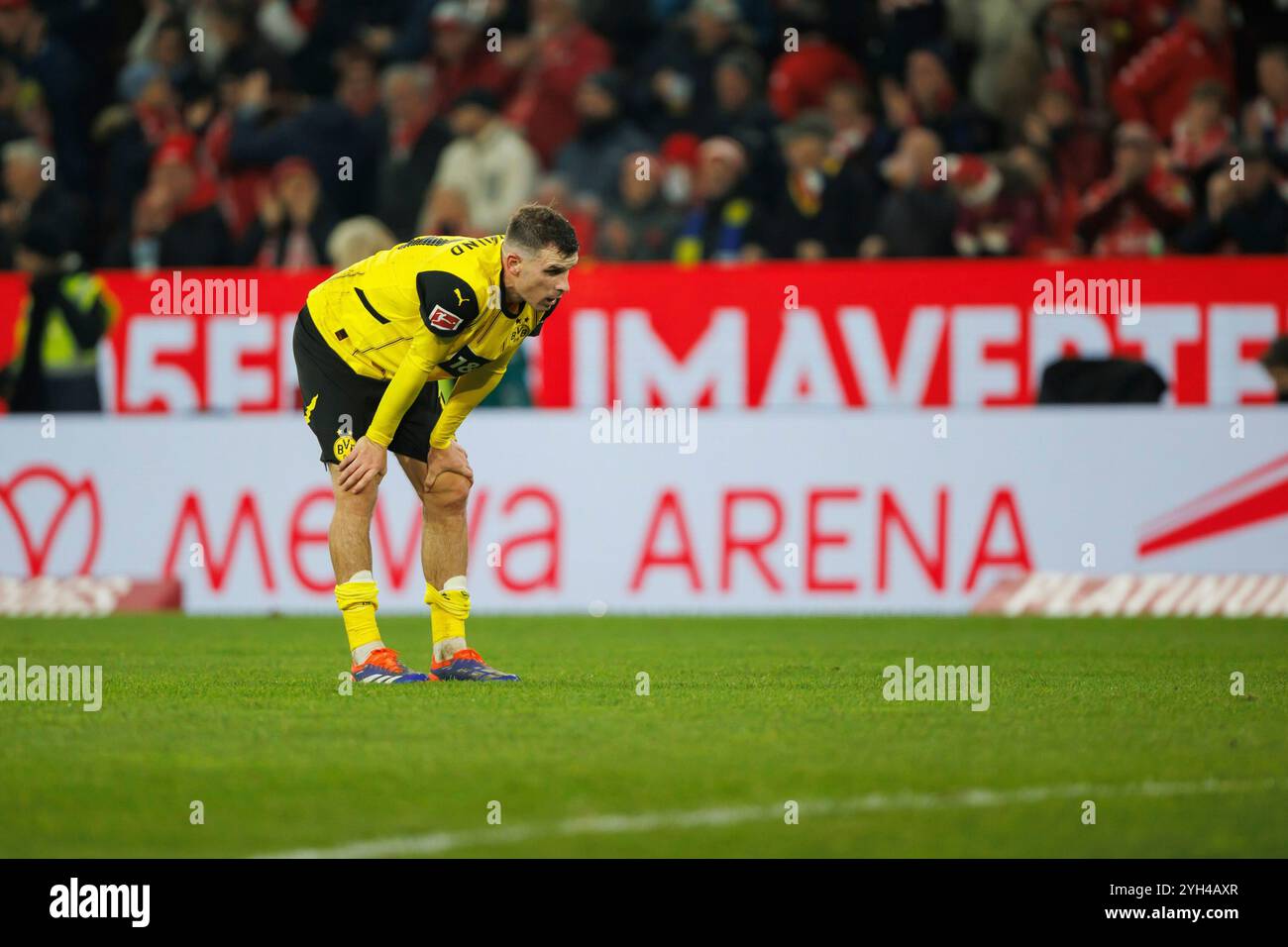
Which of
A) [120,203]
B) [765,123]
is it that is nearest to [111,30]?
[120,203]

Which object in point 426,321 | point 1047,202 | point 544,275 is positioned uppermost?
point 1047,202

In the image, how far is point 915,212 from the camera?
16.6 meters

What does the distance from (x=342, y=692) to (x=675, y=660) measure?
7.68 ft

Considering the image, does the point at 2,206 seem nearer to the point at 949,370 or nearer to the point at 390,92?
the point at 390,92

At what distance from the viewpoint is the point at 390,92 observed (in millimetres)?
18938

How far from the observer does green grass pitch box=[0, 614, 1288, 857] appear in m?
6.02

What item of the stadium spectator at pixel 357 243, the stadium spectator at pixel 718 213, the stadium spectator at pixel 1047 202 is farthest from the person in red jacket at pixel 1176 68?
the stadium spectator at pixel 357 243

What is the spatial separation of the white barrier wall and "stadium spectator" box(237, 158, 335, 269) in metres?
3.02

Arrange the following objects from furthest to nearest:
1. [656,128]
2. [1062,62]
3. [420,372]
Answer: [656,128], [1062,62], [420,372]

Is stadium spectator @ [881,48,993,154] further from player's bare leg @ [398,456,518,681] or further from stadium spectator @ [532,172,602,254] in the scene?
player's bare leg @ [398,456,518,681]

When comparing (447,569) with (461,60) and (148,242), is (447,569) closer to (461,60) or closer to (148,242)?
(148,242)

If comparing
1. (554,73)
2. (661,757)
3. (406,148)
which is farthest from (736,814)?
(554,73)

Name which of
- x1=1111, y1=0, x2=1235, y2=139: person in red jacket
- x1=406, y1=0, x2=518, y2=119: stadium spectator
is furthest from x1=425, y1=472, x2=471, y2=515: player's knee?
x1=406, y1=0, x2=518, y2=119: stadium spectator

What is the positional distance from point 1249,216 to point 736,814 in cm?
1106
